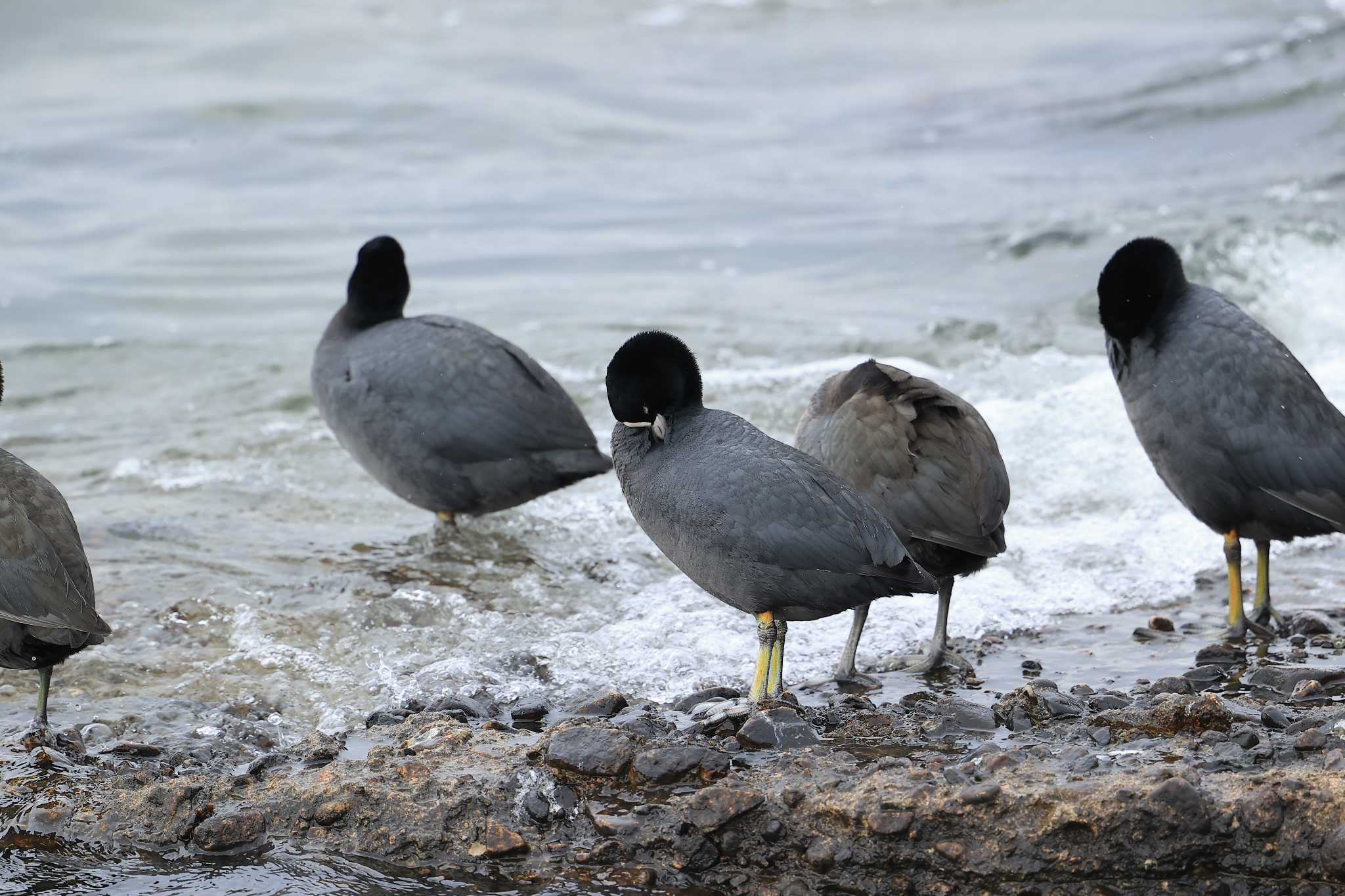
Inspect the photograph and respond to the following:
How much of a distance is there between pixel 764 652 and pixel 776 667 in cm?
8

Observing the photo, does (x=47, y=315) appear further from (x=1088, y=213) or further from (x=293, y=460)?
(x=1088, y=213)

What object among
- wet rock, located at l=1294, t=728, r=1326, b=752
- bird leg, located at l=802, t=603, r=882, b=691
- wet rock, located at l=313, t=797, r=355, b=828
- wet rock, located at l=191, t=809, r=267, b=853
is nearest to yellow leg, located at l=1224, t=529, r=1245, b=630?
bird leg, located at l=802, t=603, r=882, b=691

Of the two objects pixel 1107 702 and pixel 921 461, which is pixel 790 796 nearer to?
pixel 1107 702

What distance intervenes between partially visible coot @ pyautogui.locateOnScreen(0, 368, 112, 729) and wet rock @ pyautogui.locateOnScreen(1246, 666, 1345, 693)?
11.4 ft

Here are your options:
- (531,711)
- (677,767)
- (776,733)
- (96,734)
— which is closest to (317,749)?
(531,711)

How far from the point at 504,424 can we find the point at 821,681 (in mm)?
2254

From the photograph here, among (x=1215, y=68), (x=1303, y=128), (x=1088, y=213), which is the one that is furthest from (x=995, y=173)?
(x=1215, y=68)

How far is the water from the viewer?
5.70 meters

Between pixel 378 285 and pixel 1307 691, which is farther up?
pixel 378 285

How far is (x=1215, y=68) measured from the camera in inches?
779

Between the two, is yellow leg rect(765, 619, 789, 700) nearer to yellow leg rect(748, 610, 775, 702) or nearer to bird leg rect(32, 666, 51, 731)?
yellow leg rect(748, 610, 775, 702)

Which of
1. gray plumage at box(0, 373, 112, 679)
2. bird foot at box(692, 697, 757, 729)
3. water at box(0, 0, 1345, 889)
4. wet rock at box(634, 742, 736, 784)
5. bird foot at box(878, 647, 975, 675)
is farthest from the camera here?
water at box(0, 0, 1345, 889)

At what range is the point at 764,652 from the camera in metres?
4.39

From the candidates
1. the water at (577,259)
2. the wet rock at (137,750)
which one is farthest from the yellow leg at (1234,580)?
the wet rock at (137,750)
